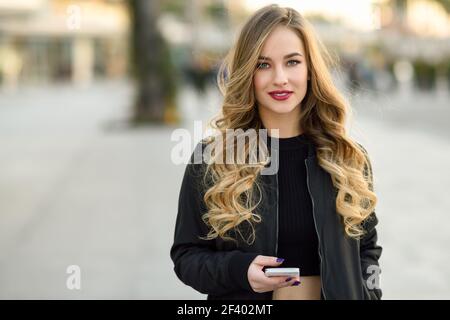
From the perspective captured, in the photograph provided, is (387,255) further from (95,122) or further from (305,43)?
(95,122)

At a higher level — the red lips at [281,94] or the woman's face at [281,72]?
the woman's face at [281,72]

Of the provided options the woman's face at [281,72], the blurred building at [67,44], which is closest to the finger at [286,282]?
the woman's face at [281,72]

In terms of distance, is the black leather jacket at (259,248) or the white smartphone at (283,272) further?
the black leather jacket at (259,248)

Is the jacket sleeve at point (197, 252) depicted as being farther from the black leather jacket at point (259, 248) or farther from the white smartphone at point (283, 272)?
the white smartphone at point (283, 272)

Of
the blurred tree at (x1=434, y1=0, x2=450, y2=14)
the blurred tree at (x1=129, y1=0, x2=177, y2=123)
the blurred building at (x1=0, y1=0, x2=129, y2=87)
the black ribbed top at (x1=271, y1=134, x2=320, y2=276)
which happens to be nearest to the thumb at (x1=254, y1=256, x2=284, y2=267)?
the black ribbed top at (x1=271, y1=134, x2=320, y2=276)

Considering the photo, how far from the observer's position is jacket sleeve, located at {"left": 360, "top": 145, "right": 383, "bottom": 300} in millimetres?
2223

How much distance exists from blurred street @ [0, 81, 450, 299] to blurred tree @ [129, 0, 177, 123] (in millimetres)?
2209

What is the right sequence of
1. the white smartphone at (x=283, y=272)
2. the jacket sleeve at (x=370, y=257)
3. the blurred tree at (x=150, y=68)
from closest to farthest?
the white smartphone at (x=283, y=272)
the jacket sleeve at (x=370, y=257)
the blurred tree at (x=150, y=68)

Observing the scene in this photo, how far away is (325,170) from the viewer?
2.16 m

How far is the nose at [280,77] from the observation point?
6.81ft

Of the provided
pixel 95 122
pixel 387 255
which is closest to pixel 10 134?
pixel 95 122

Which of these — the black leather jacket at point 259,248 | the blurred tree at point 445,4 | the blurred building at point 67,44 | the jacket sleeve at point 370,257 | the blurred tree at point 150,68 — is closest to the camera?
the black leather jacket at point 259,248

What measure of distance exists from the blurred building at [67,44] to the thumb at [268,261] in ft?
140

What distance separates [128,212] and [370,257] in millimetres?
5461
